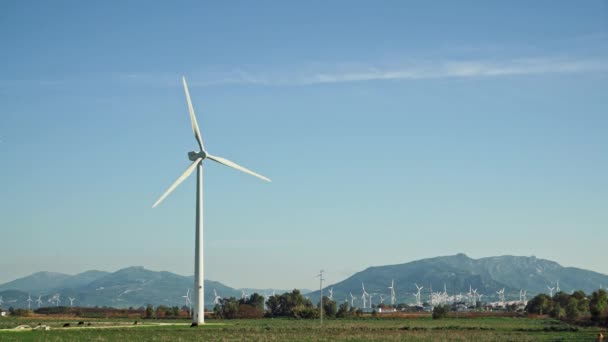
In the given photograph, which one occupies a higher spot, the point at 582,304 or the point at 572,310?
the point at 582,304

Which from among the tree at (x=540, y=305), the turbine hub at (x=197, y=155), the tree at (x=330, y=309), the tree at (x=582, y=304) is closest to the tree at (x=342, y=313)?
the tree at (x=330, y=309)

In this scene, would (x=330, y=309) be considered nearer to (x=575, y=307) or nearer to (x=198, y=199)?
(x=575, y=307)

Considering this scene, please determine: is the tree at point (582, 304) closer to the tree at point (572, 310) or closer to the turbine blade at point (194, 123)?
the tree at point (572, 310)

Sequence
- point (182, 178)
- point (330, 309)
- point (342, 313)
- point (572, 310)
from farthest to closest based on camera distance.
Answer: point (330, 309) → point (342, 313) → point (572, 310) → point (182, 178)

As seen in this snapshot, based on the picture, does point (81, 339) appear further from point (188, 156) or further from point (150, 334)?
point (188, 156)

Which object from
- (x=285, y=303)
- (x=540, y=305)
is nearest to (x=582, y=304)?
(x=540, y=305)

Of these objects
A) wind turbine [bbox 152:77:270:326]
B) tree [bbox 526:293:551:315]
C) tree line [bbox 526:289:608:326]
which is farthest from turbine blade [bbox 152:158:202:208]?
tree [bbox 526:293:551:315]

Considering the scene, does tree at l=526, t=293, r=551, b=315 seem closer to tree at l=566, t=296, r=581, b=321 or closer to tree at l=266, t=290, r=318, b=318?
tree at l=566, t=296, r=581, b=321

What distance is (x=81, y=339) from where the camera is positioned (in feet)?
226

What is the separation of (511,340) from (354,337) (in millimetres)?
13292

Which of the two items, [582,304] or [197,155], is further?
[582,304]

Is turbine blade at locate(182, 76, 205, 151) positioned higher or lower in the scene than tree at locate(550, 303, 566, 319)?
higher

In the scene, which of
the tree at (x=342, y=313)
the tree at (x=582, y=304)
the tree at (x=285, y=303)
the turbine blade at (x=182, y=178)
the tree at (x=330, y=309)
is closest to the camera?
the turbine blade at (x=182, y=178)

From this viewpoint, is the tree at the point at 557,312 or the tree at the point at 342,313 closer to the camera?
the tree at the point at 557,312
